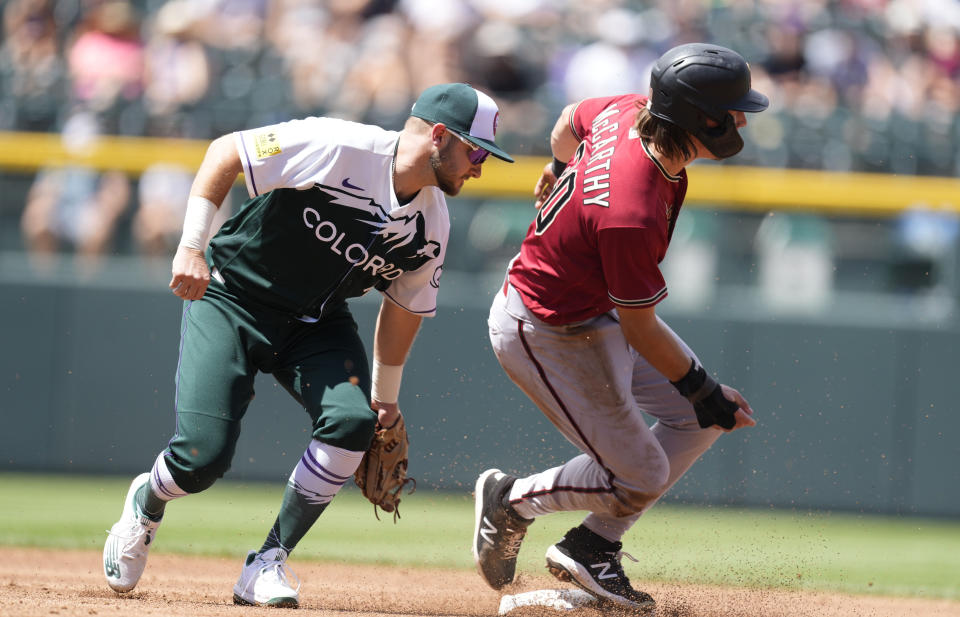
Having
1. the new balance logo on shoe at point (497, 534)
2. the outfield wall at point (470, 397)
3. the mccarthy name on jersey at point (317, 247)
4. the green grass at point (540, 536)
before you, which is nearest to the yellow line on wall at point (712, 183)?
the outfield wall at point (470, 397)

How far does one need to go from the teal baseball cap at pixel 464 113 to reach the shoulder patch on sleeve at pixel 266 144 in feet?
1.68

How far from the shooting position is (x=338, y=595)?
4.86 metres

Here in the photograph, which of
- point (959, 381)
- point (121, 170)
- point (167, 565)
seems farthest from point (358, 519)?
A: point (959, 381)

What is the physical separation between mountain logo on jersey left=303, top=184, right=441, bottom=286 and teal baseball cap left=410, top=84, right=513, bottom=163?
13.8 inches

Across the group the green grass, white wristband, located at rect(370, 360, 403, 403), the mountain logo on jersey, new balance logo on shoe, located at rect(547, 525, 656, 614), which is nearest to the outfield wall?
the green grass

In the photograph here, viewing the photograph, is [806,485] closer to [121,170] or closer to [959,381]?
[959,381]

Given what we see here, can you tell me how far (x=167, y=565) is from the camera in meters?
5.56

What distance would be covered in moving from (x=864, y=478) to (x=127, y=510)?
17.5 feet

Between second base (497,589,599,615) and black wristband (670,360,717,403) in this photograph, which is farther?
second base (497,589,599,615)

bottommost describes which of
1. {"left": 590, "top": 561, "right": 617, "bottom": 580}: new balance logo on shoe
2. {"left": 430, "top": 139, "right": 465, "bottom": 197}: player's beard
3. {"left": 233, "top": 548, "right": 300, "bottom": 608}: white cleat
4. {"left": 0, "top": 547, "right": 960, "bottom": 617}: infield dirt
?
{"left": 0, "top": 547, "right": 960, "bottom": 617}: infield dirt

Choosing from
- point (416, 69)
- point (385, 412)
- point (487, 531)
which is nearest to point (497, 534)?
point (487, 531)

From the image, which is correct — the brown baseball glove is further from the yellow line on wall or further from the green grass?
the yellow line on wall

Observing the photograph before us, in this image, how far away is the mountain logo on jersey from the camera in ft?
13.6

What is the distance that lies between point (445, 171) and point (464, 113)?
0.70 feet
